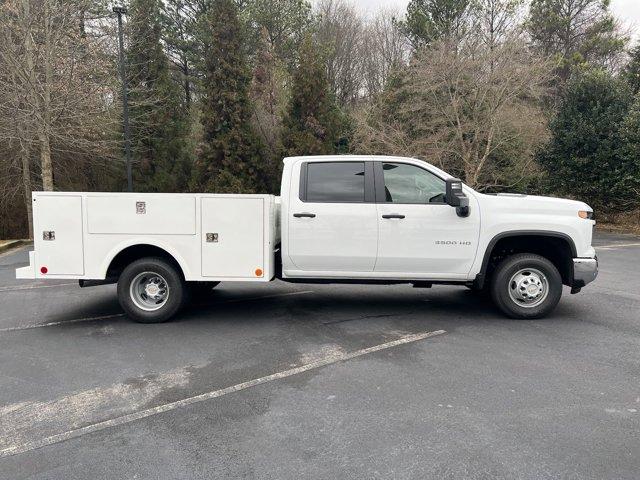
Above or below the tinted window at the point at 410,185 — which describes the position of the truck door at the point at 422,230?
below

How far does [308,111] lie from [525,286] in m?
20.9

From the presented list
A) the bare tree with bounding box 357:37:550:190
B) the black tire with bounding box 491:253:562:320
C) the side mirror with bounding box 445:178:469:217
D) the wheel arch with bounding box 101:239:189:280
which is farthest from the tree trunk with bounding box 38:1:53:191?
the black tire with bounding box 491:253:562:320

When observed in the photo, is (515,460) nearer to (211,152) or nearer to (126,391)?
Result: (126,391)

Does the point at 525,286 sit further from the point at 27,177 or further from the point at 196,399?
the point at 27,177

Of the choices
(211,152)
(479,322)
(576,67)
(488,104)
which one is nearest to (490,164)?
(488,104)

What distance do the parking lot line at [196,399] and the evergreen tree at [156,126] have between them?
24597 millimetres

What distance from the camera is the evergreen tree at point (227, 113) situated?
83.3 ft

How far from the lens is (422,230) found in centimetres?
589

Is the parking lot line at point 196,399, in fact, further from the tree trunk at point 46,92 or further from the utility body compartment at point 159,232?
the tree trunk at point 46,92

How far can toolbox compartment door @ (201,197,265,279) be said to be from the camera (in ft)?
19.1

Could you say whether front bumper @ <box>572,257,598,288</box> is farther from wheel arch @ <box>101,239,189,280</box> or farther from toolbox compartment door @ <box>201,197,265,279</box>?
wheel arch @ <box>101,239,189,280</box>

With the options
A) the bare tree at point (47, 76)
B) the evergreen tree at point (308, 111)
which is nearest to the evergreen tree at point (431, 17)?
the evergreen tree at point (308, 111)

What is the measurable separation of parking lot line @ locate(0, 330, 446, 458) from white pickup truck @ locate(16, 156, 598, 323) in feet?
3.81

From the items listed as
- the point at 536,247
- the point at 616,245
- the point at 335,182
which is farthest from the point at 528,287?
the point at 616,245
